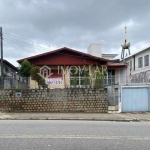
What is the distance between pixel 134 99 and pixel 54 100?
18.9 feet

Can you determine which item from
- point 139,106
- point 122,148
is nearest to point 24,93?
point 139,106

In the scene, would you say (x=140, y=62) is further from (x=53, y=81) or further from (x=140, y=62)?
(x=53, y=81)

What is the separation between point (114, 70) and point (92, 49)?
495cm

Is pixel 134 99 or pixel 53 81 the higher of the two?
pixel 53 81

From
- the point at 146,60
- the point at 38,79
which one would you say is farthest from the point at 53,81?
the point at 146,60

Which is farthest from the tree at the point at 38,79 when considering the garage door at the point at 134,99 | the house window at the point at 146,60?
the house window at the point at 146,60

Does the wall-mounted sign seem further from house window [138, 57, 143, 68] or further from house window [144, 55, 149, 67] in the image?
house window [138, 57, 143, 68]

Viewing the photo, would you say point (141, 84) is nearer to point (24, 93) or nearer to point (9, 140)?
point (24, 93)

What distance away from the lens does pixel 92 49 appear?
2688 cm

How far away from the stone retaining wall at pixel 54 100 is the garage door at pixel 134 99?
1356 millimetres

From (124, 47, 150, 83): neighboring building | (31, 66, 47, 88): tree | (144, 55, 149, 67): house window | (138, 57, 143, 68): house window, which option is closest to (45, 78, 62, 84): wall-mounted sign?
(31, 66, 47, 88): tree

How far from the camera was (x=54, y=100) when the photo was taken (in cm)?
1438

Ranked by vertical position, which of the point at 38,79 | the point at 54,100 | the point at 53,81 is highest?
the point at 38,79

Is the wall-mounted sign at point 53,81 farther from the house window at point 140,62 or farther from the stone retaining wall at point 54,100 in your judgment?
the house window at point 140,62
